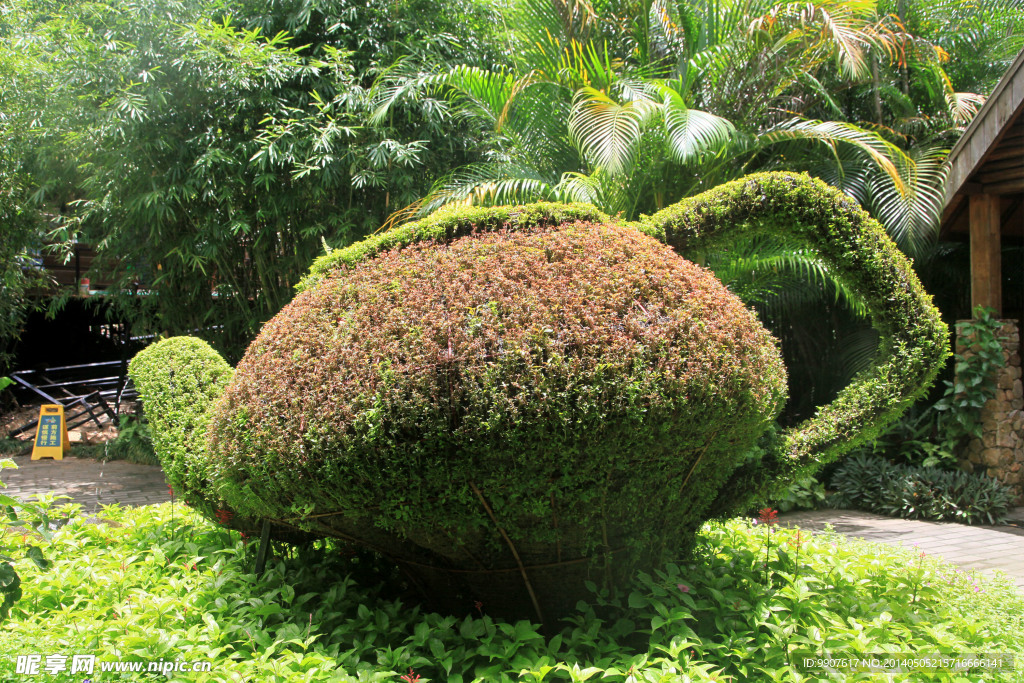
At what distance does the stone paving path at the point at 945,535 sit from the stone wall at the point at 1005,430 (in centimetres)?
35

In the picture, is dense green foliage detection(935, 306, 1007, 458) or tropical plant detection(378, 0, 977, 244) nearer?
tropical plant detection(378, 0, 977, 244)

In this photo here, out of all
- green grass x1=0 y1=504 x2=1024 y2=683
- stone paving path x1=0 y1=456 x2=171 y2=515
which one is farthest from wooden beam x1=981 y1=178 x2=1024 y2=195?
stone paving path x1=0 y1=456 x2=171 y2=515

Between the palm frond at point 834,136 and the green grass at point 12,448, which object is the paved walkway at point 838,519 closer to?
the green grass at point 12,448

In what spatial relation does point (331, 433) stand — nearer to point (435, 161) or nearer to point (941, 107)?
point (435, 161)

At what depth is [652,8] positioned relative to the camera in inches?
273

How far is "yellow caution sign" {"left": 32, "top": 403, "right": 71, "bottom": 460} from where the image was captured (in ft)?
30.5

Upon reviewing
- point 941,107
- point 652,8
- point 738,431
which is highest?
point 652,8

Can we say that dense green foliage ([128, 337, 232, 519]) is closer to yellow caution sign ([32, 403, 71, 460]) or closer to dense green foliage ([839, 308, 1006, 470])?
dense green foliage ([839, 308, 1006, 470])

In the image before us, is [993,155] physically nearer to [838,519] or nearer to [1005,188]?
[1005,188]

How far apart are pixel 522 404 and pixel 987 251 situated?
6043 millimetres

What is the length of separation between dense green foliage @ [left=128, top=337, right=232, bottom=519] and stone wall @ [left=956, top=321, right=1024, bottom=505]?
624 centimetres

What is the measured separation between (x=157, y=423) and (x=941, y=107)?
811 centimetres

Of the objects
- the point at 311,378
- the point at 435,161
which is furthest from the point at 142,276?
the point at 311,378

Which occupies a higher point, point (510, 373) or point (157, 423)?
point (510, 373)
